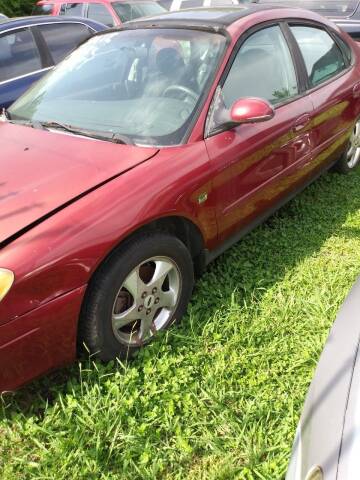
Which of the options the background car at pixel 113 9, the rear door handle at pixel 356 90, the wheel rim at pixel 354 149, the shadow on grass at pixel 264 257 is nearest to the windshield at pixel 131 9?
the background car at pixel 113 9

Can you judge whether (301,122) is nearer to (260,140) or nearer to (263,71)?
(263,71)

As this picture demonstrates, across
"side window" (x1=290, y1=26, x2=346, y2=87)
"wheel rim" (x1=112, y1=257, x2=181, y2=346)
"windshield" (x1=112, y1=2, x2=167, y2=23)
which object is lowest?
"wheel rim" (x1=112, y1=257, x2=181, y2=346)

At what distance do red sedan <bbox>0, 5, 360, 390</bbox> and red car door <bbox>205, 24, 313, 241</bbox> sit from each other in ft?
0.03

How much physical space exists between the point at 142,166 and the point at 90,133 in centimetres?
41

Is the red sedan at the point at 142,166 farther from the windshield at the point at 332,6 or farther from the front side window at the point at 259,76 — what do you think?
the windshield at the point at 332,6

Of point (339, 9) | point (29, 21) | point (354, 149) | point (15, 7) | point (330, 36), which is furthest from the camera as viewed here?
point (15, 7)

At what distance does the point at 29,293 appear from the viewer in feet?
A: 5.56

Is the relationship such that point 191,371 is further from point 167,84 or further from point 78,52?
point 78,52

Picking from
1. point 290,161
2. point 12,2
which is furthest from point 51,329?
point 12,2

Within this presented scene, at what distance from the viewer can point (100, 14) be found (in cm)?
755

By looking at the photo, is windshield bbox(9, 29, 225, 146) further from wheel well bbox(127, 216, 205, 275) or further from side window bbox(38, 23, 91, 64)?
side window bbox(38, 23, 91, 64)

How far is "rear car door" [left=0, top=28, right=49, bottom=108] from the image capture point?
457cm

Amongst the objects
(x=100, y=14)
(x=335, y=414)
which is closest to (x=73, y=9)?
(x=100, y=14)

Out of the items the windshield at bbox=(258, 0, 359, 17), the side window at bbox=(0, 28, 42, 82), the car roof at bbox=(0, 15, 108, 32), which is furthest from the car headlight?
the windshield at bbox=(258, 0, 359, 17)
